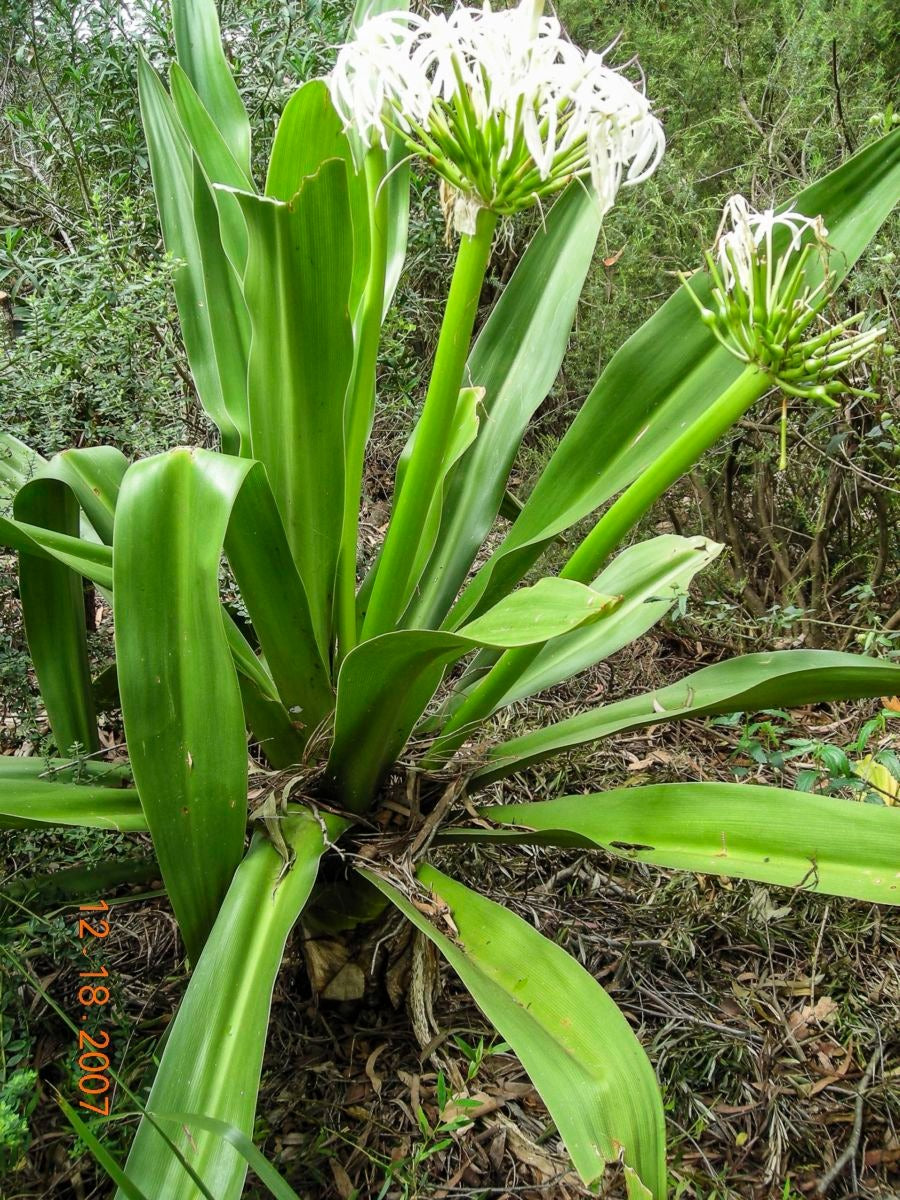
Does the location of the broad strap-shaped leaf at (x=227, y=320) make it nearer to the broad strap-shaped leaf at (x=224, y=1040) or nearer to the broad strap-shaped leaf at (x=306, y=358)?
the broad strap-shaped leaf at (x=306, y=358)

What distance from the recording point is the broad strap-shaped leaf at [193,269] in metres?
1.11

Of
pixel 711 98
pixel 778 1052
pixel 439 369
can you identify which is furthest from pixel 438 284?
pixel 778 1052

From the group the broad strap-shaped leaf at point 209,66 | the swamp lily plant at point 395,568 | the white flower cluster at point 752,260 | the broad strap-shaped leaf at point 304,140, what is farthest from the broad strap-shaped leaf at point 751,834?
the broad strap-shaped leaf at point 209,66

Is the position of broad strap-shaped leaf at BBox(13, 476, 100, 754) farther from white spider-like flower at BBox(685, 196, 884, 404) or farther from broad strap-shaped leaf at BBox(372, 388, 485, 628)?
white spider-like flower at BBox(685, 196, 884, 404)

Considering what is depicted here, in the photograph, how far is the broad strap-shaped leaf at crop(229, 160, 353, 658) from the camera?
837 mm

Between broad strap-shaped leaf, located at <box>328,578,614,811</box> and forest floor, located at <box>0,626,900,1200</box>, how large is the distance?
0.34 feet

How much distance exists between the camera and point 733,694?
3.17 feet

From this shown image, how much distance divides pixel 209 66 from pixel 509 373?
2.01 ft

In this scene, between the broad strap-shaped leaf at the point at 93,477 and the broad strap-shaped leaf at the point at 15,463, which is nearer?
the broad strap-shaped leaf at the point at 93,477

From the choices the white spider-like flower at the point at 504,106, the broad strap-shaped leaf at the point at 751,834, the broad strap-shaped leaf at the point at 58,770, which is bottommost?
the broad strap-shaped leaf at the point at 751,834

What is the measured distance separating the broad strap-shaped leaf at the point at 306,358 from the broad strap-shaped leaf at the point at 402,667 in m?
0.16

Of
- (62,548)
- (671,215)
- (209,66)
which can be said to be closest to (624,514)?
(62,548)

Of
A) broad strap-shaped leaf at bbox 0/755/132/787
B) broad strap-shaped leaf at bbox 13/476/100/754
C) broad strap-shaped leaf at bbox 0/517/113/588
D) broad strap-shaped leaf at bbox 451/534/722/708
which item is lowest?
broad strap-shaped leaf at bbox 451/534/722/708

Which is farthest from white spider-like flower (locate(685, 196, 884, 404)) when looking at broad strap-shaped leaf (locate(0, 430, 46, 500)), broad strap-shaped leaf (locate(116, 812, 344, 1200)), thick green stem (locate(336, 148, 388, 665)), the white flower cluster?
broad strap-shaped leaf (locate(0, 430, 46, 500))
